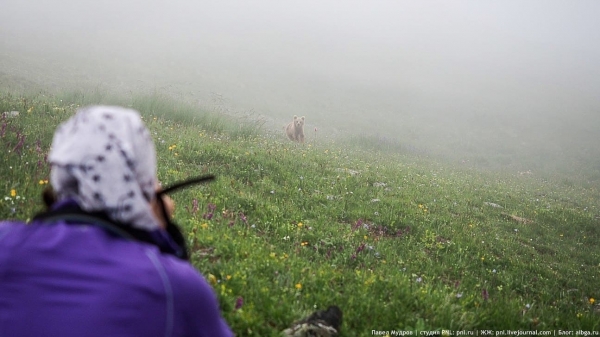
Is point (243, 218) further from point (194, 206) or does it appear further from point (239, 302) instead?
point (239, 302)

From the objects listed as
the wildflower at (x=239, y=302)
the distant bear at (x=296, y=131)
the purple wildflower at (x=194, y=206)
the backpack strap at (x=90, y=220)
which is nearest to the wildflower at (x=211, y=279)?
the wildflower at (x=239, y=302)

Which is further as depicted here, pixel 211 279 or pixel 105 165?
pixel 211 279

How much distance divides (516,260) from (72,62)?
4351 centimetres

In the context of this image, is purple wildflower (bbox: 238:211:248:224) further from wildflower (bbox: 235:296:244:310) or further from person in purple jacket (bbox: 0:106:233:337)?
person in purple jacket (bbox: 0:106:233:337)

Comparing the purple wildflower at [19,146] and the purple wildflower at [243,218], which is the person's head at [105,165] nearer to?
the purple wildflower at [243,218]

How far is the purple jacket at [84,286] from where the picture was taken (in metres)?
1.81

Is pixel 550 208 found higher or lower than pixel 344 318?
lower

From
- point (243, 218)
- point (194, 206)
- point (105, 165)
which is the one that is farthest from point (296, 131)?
point (105, 165)

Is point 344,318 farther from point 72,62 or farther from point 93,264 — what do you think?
point 72,62

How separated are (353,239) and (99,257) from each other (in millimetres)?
6075

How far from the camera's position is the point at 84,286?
1.83 meters

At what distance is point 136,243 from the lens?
6.71 feet

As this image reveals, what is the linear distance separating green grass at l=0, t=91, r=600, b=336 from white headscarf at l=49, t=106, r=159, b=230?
236 cm

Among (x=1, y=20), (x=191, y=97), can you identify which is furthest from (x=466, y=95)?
(x=1, y=20)
